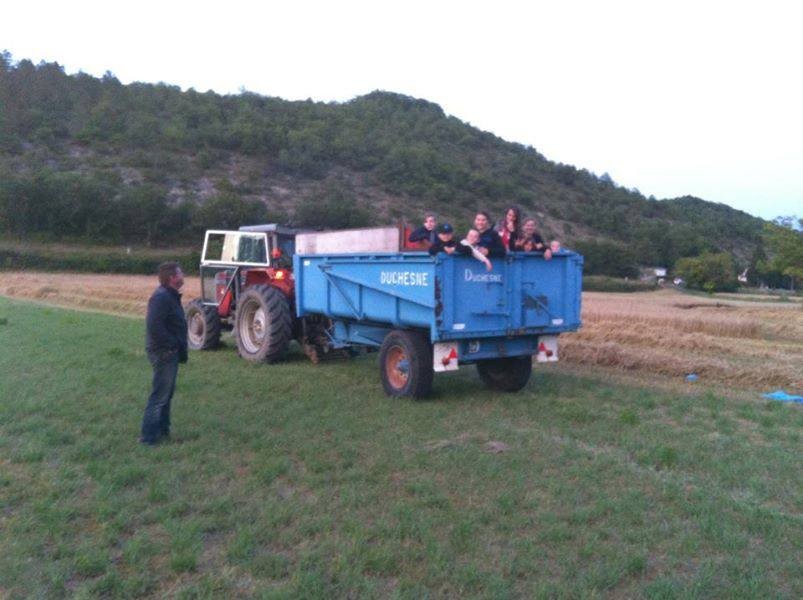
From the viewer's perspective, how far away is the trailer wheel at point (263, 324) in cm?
1271

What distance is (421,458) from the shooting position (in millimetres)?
7137

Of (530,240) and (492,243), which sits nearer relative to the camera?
(492,243)

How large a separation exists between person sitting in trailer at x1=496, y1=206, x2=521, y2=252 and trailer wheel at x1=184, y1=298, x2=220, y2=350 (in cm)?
630

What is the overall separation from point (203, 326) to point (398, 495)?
9.33 metres

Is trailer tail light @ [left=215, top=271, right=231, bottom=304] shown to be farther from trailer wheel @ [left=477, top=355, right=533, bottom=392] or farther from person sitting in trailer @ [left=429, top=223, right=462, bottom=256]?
person sitting in trailer @ [left=429, top=223, right=462, bottom=256]

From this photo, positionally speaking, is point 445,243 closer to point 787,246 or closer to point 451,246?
point 451,246

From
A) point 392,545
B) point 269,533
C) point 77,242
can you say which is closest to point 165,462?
point 269,533

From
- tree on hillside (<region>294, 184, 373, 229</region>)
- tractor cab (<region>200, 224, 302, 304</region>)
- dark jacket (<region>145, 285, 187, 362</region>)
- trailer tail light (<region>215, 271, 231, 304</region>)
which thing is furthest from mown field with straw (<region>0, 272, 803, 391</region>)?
tree on hillside (<region>294, 184, 373, 229</region>)

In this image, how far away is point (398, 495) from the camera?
6.12 m

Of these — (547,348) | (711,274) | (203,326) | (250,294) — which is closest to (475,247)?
(547,348)

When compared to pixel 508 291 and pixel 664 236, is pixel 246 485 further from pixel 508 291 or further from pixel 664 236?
pixel 664 236

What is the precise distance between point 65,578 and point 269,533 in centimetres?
123

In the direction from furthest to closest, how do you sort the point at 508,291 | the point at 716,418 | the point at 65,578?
the point at 508,291, the point at 716,418, the point at 65,578

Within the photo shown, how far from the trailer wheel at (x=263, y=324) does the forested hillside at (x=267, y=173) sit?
35.5m
